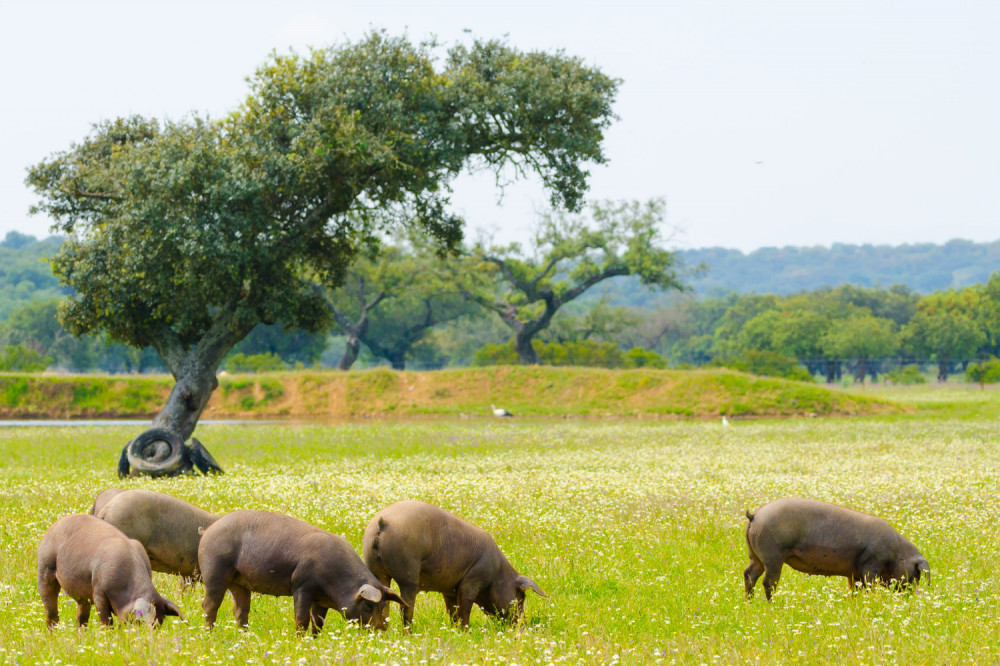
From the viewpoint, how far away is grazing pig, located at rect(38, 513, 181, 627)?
27.1ft

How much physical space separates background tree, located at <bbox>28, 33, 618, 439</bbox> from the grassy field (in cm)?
462

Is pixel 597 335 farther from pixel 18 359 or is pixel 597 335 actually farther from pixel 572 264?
pixel 18 359

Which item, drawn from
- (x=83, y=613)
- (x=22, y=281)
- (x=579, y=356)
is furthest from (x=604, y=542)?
(x=22, y=281)

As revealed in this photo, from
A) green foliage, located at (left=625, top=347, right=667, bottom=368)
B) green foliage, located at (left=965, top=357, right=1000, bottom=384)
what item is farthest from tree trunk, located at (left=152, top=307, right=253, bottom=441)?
green foliage, located at (left=965, top=357, right=1000, bottom=384)

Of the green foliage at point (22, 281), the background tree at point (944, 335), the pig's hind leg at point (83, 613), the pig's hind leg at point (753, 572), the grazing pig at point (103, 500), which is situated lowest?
the pig's hind leg at point (753, 572)

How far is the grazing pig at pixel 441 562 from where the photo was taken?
9.10 meters

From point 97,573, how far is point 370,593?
248 cm

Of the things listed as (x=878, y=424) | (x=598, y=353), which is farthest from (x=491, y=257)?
(x=878, y=424)

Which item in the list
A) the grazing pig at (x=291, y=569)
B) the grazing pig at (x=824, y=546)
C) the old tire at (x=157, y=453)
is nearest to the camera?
the grazing pig at (x=291, y=569)

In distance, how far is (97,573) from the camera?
8367mm

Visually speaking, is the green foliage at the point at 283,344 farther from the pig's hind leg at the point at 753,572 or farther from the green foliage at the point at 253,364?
the pig's hind leg at the point at 753,572

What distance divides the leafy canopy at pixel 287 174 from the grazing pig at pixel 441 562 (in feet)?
60.4

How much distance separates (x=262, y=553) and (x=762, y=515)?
5.55 m

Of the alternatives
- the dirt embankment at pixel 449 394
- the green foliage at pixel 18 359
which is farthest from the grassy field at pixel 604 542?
the green foliage at pixel 18 359
